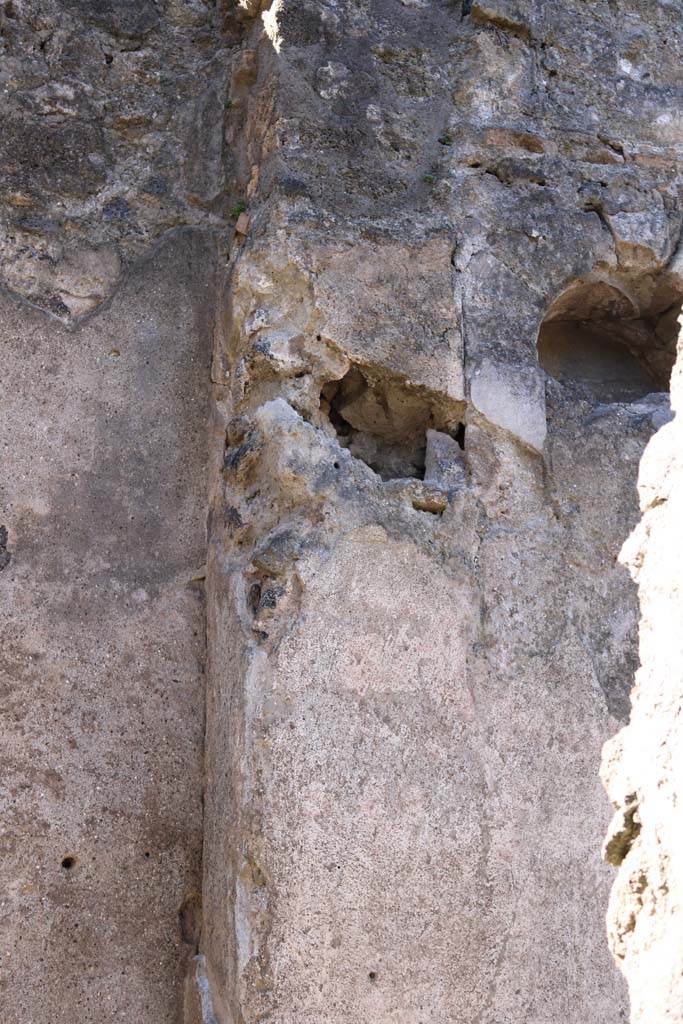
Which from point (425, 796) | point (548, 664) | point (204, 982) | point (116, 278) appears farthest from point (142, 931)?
point (116, 278)

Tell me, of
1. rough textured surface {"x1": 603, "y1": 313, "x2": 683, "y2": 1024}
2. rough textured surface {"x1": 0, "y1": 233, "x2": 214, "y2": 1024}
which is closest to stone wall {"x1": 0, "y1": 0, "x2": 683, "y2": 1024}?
rough textured surface {"x1": 0, "y1": 233, "x2": 214, "y2": 1024}

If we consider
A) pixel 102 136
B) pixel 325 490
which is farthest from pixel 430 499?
pixel 102 136

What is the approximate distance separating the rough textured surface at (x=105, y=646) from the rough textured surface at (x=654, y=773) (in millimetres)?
1871

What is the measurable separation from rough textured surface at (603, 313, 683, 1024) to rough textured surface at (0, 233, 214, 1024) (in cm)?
187

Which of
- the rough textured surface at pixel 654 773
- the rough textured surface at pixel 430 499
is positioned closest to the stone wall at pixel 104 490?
the rough textured surface at pixel 430 499

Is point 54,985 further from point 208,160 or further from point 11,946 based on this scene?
point 208,160

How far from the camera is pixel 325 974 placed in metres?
3.16

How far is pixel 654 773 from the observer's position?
1.84 metres

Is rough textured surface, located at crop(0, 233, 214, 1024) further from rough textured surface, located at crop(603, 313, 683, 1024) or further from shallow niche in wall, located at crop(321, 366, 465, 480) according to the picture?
rough textured surface, located at crop(603, 313, 683, 1024)

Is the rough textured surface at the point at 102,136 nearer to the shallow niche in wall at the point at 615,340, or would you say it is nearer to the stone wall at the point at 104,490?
the stone wall at the point at 104,490

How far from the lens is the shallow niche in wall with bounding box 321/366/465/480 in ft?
12.3

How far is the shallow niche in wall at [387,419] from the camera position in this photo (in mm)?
3762

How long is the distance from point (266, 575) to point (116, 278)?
1.10 metres

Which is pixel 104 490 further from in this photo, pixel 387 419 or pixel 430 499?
pixel 430 499
